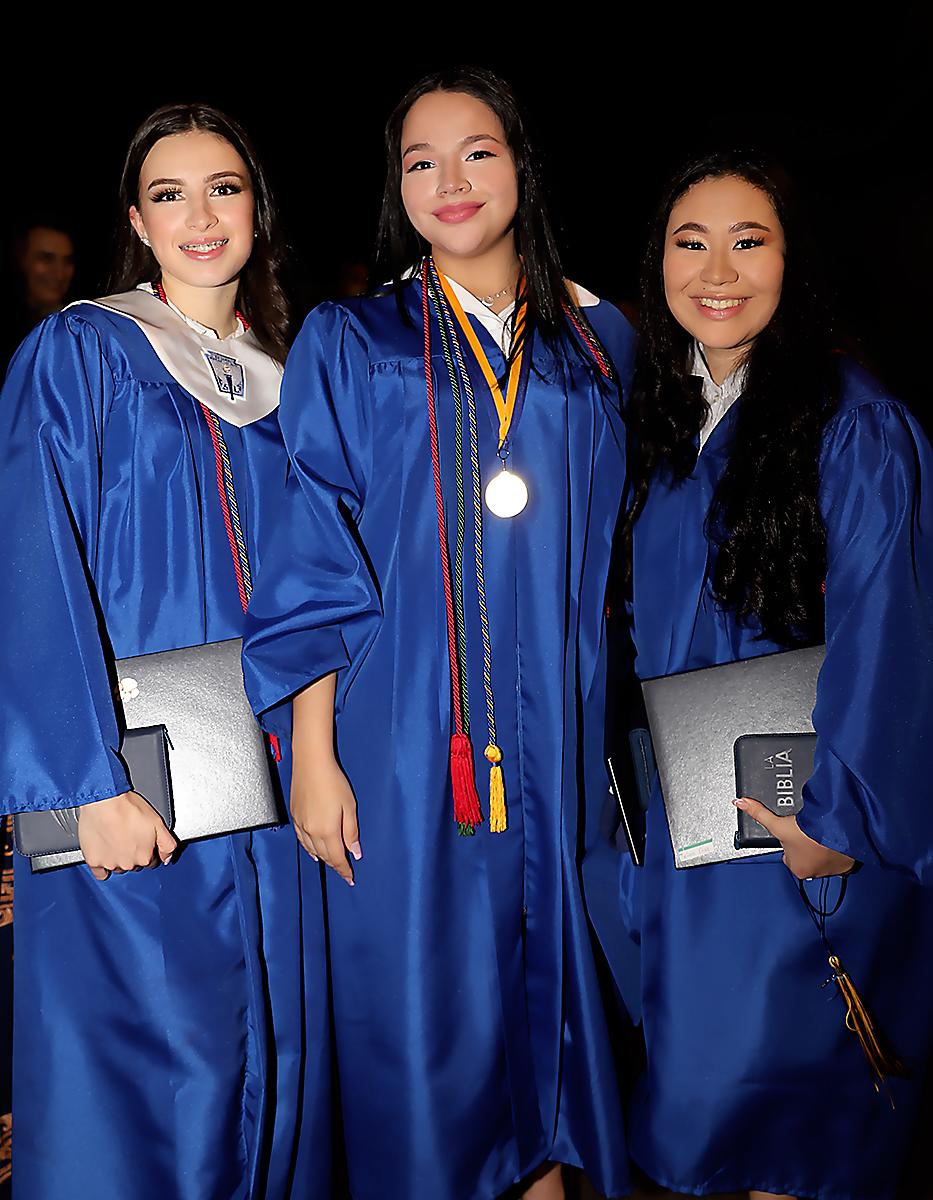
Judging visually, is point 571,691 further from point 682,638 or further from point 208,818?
point 208,818

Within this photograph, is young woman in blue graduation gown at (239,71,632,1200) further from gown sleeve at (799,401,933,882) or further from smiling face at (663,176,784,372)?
gown sleeve at (799,401,933,882)

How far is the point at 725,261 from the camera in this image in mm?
1644

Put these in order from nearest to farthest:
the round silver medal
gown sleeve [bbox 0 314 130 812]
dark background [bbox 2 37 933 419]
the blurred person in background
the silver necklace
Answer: gown sleeve [bbox 0 314 130 812] → the round silver medal → the silver necklace → the blurred person in background → dark background [bbox 2 37 933 419]

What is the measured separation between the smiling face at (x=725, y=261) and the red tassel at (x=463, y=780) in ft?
2.17

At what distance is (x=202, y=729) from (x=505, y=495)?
49 cm

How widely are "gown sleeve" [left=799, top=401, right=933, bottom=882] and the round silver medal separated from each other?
408 mm

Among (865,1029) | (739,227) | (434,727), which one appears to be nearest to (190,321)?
(434,727)

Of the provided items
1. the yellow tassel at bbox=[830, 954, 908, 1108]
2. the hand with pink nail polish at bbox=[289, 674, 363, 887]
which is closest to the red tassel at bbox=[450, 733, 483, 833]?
the hand with pink nail polish at bbox=[289, 674, 363, 887]

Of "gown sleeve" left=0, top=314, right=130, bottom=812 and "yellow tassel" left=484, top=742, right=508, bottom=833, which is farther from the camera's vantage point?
"yellow tassel" left=484, top=742, right=508, bottom=833

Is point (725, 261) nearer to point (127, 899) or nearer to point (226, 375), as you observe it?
point (226, 375)

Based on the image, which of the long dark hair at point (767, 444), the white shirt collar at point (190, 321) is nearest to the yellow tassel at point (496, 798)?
the long dark hair at point (767, 444)

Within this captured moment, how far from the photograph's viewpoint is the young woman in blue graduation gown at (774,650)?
153 centimetres

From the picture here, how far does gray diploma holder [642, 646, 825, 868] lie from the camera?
157 centimetres

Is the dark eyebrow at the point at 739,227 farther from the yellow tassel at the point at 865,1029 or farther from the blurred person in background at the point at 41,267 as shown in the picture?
the blurred person in background at the point at 41,267
